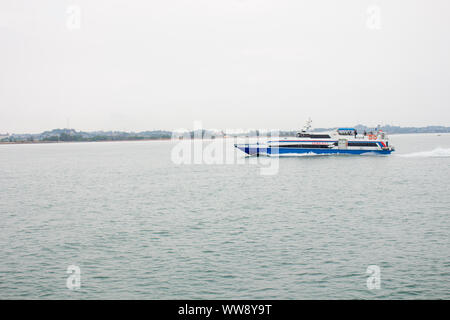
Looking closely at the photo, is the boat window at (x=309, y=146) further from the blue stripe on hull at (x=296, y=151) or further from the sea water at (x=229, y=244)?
the sea water at (x=229, y=244)

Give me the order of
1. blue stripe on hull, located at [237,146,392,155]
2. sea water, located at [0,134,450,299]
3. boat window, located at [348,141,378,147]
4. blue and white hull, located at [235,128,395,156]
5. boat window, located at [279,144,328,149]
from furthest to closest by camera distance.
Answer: boat window, located at [348,141,378,147] → blue and white hull, located at [235,128,395,156] → boat window, located at [279,144,328,149] → blue stripe on hull, located at [237,146,392,155] → sea water, located at [0,134,450,299]

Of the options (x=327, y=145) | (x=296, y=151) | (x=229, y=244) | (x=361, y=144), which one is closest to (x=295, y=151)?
(x=296, y=151)

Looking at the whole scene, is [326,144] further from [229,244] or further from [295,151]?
[229,244]

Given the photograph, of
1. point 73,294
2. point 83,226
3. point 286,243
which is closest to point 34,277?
point 73,294

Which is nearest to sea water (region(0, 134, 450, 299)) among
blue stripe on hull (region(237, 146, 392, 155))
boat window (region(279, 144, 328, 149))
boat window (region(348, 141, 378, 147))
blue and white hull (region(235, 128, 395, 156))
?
blue stripe on hull (region(237, 146, 392, 155))

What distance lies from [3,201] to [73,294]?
32303 mm

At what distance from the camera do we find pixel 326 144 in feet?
317

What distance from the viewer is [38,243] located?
25.5 meters

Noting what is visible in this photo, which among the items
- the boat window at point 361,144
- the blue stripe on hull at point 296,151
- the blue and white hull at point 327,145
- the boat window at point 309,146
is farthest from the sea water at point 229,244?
the boat window at point 361,144

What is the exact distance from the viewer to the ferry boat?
94812 mm

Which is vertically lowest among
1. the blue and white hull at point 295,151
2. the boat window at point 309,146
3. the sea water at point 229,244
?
the sea water at point 229,244

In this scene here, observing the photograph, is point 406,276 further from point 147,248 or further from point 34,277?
point 34,277

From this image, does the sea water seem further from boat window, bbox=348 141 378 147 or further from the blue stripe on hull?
boat window, bbox=348 141 378 147

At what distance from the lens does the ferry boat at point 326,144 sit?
94.8 m
